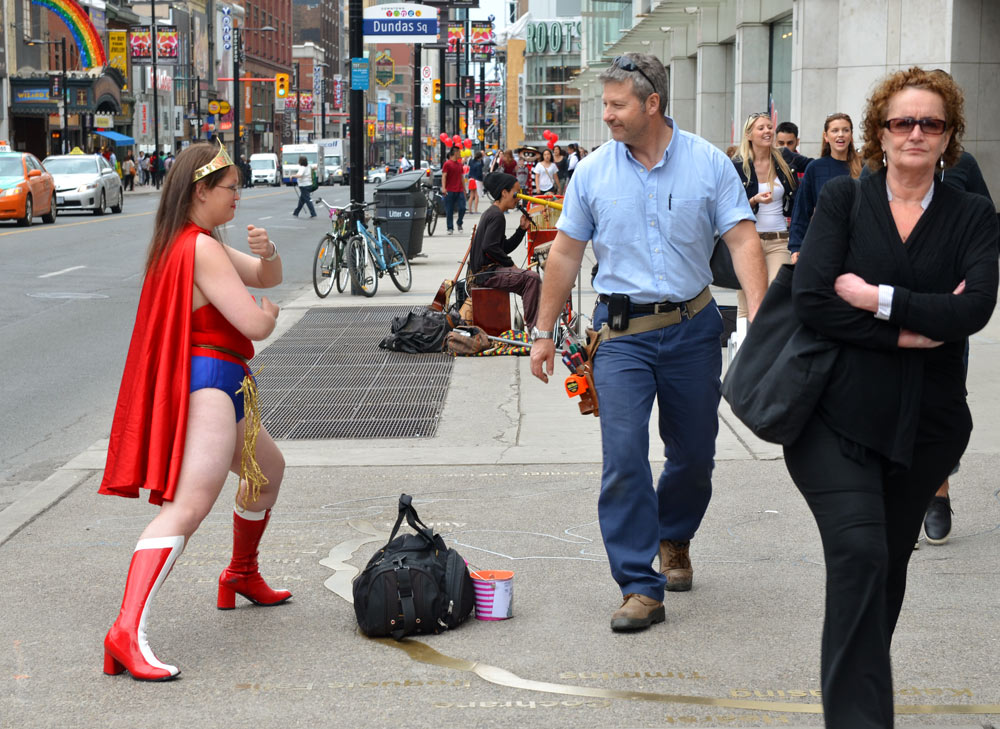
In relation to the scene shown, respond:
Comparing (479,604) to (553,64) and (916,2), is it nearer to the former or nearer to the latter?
(916,2)

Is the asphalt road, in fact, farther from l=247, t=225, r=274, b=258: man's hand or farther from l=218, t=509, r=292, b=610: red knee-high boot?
l=247, t=225, r=274, b=258: man's hand

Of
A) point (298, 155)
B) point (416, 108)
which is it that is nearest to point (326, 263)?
point (416, 108)

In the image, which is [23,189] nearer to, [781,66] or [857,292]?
[781,66]

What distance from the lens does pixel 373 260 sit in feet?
54.9

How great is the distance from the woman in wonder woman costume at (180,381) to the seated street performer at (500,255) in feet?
23.0

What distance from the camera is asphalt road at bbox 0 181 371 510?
8845 millimetres

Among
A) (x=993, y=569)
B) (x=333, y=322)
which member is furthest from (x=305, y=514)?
(x=333, y=322)

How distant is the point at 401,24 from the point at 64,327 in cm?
908

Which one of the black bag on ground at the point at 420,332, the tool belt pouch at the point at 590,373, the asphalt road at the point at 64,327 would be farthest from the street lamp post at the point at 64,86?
the tool belt pouch at the point at 590,373

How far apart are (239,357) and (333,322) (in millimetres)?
9651

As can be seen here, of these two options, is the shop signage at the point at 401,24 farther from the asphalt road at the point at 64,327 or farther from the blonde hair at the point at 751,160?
the blonde hair at the point at 751,160

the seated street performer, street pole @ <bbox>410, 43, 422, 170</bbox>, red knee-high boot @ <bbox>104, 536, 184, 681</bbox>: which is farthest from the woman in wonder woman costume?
street pole @ <bbox>410, 43, 422, 170</bbox>

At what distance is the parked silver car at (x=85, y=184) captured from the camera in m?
35.2

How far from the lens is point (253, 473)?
4793mm
